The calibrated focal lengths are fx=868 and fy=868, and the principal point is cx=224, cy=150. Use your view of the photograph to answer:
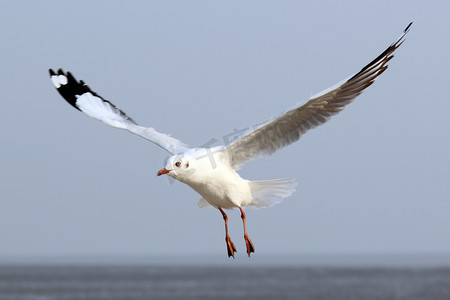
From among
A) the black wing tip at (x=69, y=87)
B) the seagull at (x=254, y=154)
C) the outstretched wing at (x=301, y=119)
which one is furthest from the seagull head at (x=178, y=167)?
the black wing tip at (x=69, y=87)

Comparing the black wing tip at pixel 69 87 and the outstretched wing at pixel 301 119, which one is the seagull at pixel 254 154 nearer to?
the outstretched wing at pixel 301 119

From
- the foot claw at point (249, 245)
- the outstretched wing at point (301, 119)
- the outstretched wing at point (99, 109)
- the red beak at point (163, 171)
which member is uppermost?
the outstretched wing at point (99, 109)

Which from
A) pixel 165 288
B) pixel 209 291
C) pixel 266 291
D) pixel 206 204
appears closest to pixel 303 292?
pixel 266 291

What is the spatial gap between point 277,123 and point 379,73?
1.25m

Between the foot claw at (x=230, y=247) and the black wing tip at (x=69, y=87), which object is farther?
the black wing tip at (x=69, y=87)

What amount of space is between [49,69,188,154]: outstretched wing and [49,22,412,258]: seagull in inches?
24.4

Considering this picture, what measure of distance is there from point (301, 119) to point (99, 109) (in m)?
3.95

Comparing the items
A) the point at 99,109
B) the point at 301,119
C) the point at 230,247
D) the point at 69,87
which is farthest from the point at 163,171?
the point at 69,87

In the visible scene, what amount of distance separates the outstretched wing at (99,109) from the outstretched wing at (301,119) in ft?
3.91

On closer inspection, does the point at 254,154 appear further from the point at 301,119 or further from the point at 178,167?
the point at 178,167

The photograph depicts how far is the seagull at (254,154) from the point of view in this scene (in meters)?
9.21

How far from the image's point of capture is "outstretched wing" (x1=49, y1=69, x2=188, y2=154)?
446 inches

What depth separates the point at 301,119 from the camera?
988 centimetres

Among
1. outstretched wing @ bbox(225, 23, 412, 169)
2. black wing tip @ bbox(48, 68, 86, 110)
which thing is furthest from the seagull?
black wing tip @ bbox(48, 68, 86, 110)
